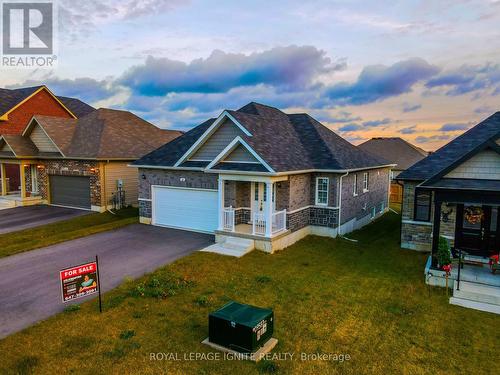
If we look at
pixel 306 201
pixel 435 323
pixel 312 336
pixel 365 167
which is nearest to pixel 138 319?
pixel 312 336

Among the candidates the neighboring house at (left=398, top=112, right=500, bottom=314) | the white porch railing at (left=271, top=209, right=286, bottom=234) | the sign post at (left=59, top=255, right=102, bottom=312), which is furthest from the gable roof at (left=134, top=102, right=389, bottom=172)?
the sign post at (left=59, top=255, right=102, bottom=312)

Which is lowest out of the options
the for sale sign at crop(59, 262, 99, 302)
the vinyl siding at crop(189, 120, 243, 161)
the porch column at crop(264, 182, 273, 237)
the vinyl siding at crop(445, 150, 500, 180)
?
the for sale sign at crop(59, 262, 99, 302)

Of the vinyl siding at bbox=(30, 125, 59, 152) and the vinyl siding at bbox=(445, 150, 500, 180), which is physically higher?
the vinyl siding at bbox=(30, 125, 59, 152)

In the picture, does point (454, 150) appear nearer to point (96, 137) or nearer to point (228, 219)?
point (228, 219)

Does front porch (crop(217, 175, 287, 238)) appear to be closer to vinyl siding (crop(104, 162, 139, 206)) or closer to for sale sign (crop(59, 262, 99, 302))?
for sale sign (crop(59, 262, 99, 302))

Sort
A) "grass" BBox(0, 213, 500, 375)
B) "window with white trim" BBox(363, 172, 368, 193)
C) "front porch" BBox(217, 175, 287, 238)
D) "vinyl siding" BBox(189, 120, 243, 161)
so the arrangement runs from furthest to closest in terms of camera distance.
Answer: "window with white trim" BBox(363, 172, 368, 193), "vinyl siding" BBox(189, 120, 243, 161), "front porch" BBox(217, 175, 287, 238), "grass" BBox(0, 213, 500, 375)
